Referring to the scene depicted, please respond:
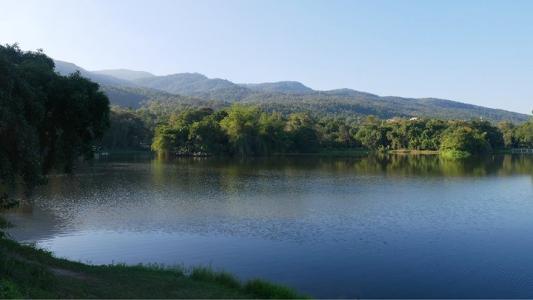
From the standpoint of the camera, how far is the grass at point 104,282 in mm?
12016

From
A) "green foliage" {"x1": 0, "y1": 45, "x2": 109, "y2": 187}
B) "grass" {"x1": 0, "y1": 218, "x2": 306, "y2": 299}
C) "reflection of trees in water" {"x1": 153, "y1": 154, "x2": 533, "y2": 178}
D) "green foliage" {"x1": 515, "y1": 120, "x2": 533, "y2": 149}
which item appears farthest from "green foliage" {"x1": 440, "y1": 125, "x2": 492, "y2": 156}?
"grass" {"x1": 0, "y1": 218, "x2": 306, "y2": 299}

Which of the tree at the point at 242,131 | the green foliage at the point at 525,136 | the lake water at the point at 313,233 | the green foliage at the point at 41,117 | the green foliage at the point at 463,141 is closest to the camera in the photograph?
the green foliage at the point at 41,117

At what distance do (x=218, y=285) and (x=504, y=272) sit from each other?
12.2 m

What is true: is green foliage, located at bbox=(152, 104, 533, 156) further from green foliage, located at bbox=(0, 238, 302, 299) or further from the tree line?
green foliage, located at bbox=(0, 238, 302, 299)

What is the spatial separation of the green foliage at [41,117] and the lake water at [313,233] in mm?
5345

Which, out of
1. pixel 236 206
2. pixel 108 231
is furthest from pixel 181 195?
pixel 108 231

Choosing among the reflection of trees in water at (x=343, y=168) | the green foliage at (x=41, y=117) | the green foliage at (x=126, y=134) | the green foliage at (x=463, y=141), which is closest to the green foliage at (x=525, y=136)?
the green foliage at (x=463, y=141)

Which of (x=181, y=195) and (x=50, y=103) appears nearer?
(x=50, y=103)

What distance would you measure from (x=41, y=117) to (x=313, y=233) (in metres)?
15.7

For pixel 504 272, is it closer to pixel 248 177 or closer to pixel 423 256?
pixel 423 256

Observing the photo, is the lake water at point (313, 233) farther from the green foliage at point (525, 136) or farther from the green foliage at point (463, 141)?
the green foliage at point (525, 136)

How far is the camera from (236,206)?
3559cm

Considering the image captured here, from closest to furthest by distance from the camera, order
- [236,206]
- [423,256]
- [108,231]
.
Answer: [423,256], [108,231], [236,206]

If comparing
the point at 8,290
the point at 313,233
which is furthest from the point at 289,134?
the point at 8,290
